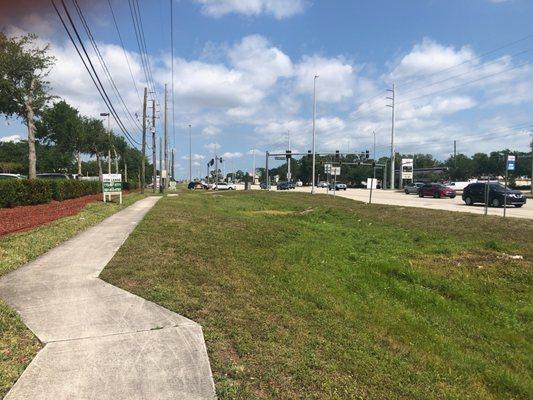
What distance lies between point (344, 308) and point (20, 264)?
17.8 feet

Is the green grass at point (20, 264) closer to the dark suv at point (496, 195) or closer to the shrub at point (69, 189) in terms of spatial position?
the shrub at point (69, 189)

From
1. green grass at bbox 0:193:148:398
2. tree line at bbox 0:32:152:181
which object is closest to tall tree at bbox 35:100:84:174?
tree line at bbox 0:32:152:181

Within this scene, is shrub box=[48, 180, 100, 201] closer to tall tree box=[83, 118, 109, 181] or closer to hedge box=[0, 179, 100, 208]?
hedge box=[0, 179, 100, 208]

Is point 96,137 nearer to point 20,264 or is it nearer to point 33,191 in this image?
point 33,191

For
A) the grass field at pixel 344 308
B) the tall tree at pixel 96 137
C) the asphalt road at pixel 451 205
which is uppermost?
the tall tree at pixel 96 137

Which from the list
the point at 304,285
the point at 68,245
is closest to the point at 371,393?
the point at 304,285

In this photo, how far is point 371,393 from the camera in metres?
4.07

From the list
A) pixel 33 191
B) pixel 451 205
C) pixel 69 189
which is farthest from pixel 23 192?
pixel 451 205

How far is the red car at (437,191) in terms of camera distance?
50.5 metres

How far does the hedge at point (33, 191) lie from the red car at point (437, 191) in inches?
1433

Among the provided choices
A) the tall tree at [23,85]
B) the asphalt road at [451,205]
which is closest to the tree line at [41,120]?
the tall tree at [23,85]

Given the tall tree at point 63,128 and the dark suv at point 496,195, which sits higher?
the tall tree at point 63,128

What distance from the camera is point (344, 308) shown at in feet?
21.7

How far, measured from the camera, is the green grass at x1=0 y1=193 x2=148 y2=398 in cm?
424
